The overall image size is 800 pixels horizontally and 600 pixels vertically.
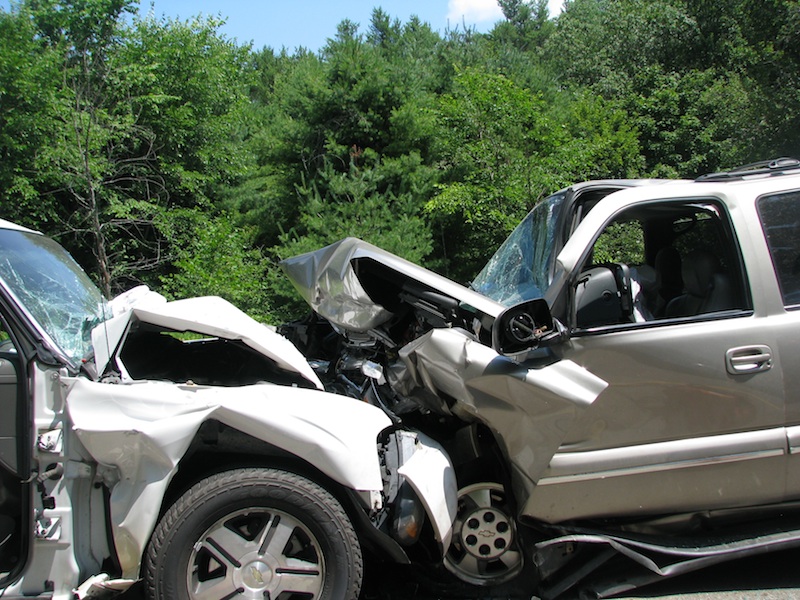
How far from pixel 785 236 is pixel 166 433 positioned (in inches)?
124

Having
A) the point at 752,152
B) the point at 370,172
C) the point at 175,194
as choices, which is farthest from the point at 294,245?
the point at 752,152

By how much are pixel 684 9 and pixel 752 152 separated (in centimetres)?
1193

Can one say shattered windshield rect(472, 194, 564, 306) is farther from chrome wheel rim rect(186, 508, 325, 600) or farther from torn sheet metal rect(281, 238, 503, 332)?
chrome wheel rim rect(186, 508, 325, 600)

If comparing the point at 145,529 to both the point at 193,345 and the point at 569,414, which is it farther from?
the point at 569,414

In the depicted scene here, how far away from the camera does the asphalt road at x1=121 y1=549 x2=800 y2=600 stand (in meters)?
3.46

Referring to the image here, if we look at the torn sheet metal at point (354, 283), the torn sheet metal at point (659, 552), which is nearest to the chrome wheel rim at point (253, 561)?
the torn sheet metal at point (659, 552)

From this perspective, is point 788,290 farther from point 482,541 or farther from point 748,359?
point 482,541

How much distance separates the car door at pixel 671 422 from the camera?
330 cm

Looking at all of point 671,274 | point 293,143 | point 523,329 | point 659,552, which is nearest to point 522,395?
point 523,329

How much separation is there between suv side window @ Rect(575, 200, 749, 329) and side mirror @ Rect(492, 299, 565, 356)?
322mm

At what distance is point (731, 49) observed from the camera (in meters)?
25.4

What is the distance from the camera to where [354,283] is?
3811 millimetres

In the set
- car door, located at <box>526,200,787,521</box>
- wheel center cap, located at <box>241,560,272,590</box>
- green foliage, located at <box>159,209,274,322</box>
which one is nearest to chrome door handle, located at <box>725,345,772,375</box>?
car door, located at <box>526,200,787,521</box>

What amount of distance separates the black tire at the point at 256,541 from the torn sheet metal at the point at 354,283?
3.74 ft
